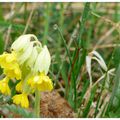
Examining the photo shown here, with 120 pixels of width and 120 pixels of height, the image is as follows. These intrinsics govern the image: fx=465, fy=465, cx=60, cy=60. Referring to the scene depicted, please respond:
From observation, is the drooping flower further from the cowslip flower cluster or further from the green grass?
the green grass

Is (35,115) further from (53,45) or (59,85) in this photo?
(53,45)

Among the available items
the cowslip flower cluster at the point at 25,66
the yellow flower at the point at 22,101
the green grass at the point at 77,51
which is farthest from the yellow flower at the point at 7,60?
the green grass at the point at 77,51

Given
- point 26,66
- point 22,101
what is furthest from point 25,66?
point 22,101

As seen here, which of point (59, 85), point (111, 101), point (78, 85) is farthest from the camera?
point (59, 85)

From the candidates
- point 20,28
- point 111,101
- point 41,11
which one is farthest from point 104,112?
point 41,11

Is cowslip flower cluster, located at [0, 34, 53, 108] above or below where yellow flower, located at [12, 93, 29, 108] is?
above

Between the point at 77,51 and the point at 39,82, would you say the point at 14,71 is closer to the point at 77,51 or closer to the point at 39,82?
the point at 39,82

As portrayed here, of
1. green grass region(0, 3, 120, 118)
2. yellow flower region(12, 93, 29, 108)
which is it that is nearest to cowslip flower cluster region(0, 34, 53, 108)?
yellow flower region(12, 93, 29, 108)
